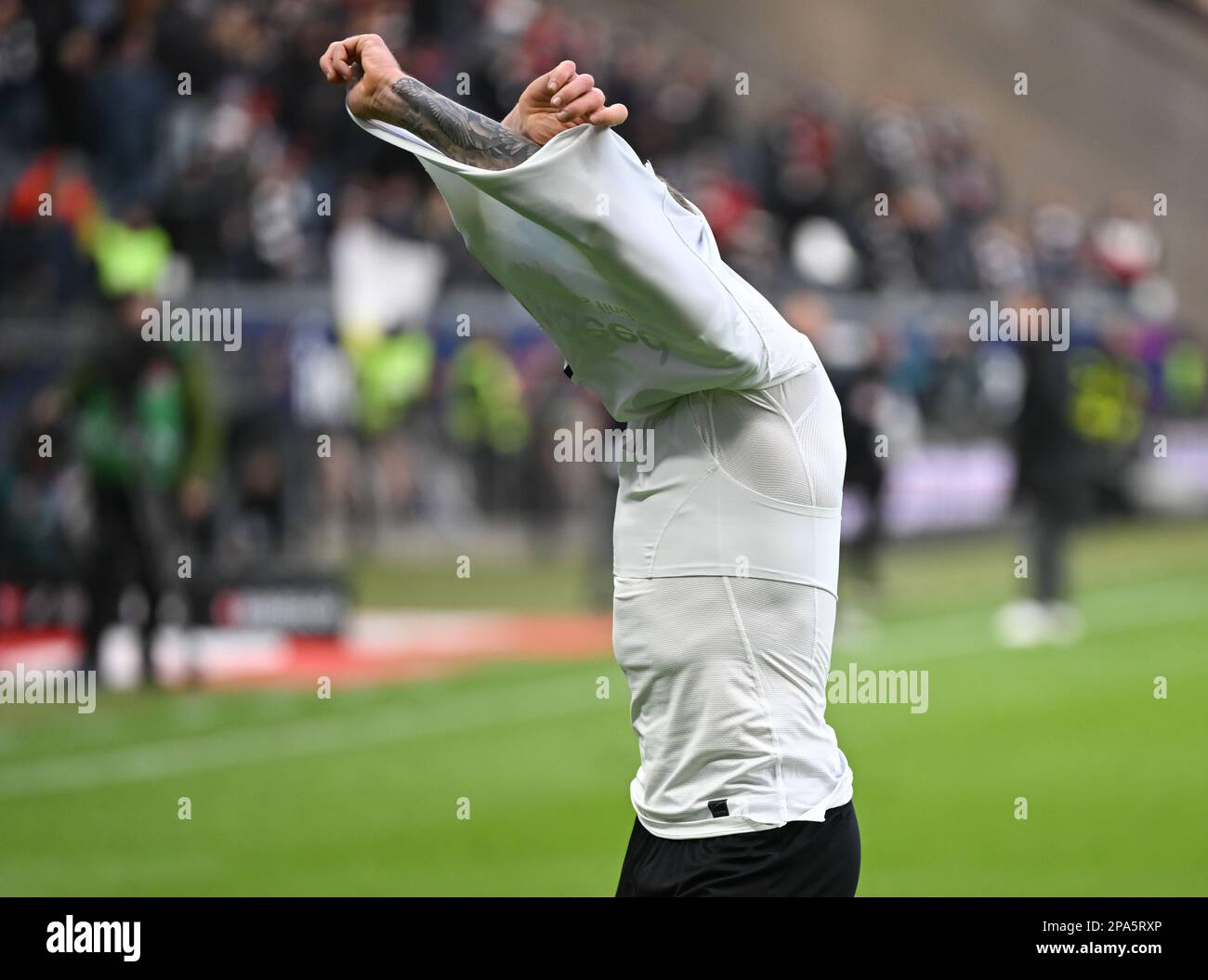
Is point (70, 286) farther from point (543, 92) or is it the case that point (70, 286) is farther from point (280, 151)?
point (543, 92)

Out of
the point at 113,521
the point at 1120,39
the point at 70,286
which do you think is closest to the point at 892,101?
the point at 1120,39

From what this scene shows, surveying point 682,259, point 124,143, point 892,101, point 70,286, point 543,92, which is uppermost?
point 892,101

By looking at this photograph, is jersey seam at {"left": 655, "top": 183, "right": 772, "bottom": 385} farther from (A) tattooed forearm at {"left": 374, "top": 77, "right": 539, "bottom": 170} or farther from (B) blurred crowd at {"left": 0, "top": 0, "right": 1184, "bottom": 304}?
(B) blurred crowd at {"left": 0, "top": 0, "right": 1184, "bottom": 304}

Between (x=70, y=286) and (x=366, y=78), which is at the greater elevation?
(x=70, y=286)

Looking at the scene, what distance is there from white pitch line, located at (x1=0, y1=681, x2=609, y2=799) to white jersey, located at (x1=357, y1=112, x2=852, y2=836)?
6300 millimetres

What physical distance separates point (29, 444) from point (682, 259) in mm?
11897

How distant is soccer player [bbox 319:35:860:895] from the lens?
295 centimetres

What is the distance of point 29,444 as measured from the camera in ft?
45.6

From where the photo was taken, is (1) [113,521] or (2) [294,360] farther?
(2) [294,360]

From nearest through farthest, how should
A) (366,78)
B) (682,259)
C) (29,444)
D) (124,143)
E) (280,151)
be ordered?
(682,259) → (366,78) → (29,444) → (124,143) → (280,151)

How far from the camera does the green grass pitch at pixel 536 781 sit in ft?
23.8

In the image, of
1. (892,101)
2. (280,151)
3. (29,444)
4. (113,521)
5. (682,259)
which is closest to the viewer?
(682,259)

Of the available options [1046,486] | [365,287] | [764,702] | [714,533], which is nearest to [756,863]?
[764,702]

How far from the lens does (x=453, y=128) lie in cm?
294
